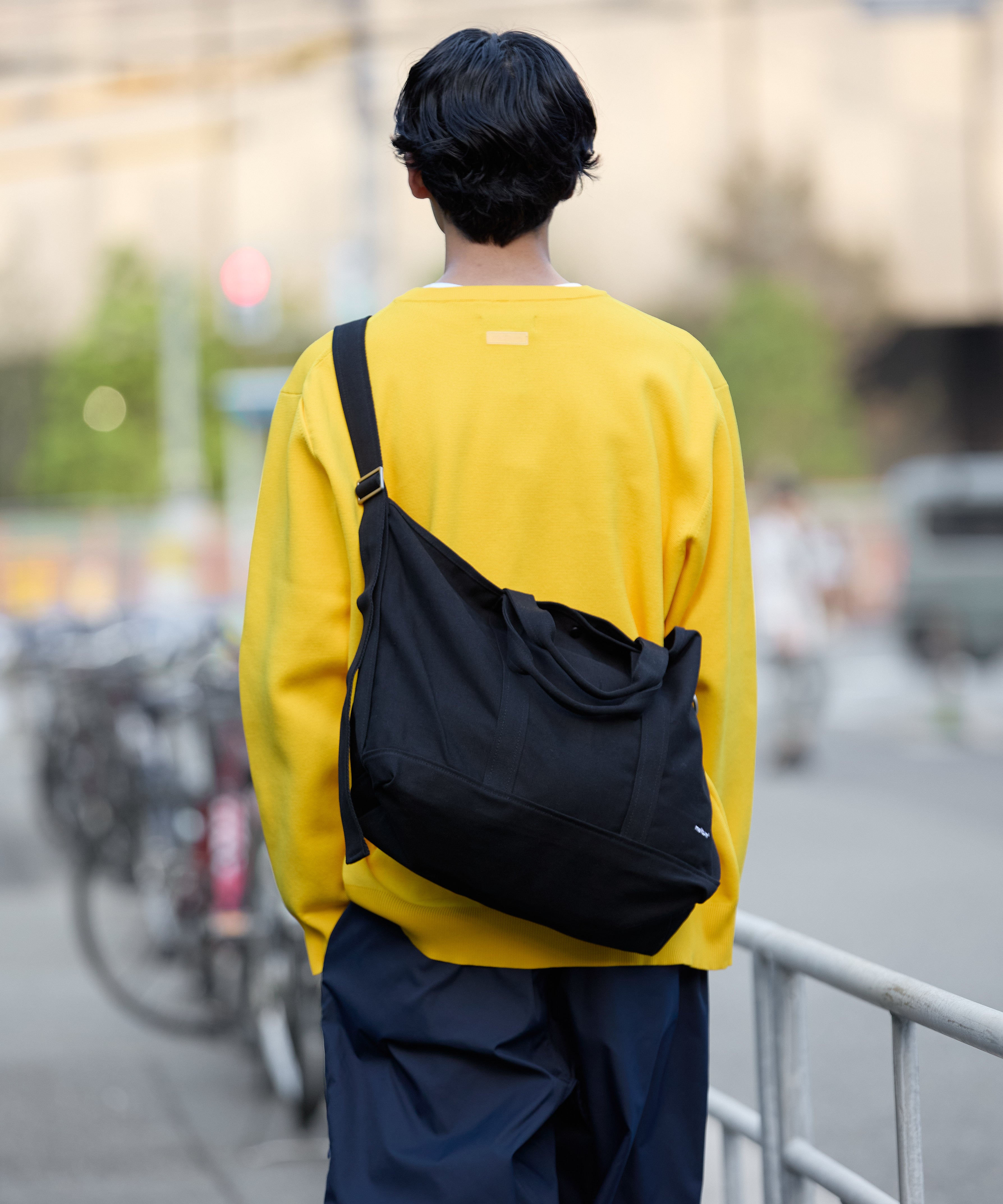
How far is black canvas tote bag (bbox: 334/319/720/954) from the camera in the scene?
1405mm

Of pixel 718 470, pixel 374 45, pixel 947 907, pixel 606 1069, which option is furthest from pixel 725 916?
pixel 374 45

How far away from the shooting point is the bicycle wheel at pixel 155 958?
458 centimetres

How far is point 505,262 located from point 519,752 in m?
0.55

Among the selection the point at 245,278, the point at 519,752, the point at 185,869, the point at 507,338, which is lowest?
the point at 185,869

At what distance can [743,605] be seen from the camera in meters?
1.64

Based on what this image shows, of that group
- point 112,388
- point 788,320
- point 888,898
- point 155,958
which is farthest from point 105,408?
point 155,958

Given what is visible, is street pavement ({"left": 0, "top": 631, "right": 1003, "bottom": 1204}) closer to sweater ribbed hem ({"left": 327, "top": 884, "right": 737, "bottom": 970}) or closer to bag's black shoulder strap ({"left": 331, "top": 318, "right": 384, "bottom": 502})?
sweater ribbed hem ({"left": 327, "top": 884, "right": 737, "bottom": 970})

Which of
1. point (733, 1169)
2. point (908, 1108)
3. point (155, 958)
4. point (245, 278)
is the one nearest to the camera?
point (908, 1108)

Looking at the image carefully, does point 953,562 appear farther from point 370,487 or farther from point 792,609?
point 370,487

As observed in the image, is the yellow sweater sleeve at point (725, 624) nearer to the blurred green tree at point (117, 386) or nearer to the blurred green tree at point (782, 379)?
the blurred green tree at point (782, 379)

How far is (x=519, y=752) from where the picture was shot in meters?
1.40

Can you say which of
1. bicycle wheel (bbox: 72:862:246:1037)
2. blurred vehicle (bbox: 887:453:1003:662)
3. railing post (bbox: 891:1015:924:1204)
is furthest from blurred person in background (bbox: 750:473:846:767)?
railing post (bbox: 891:1015:924:1204)

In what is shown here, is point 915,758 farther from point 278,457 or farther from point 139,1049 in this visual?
point 278,457

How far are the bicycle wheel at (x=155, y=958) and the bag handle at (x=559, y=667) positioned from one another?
319 centimetres
